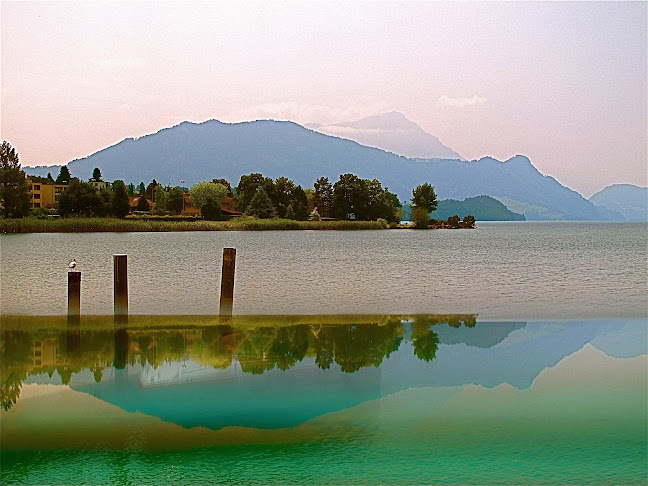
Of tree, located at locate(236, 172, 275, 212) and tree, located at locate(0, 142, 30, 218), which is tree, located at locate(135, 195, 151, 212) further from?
tree, located at locate(0, 142, 30, 218)

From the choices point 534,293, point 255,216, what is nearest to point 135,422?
point 534,293

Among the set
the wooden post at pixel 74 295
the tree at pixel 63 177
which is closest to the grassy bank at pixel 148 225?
the tree at pixel 63 177

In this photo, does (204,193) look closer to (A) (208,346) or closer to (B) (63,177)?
(B) (63,177)

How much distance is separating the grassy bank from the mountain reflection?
70421 millimetres

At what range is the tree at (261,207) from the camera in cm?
10700

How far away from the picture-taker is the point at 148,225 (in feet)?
300

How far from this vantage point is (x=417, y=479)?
23.2ft

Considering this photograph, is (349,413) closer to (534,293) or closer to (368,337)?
(368,337)

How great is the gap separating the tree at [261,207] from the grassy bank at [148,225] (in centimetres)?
374

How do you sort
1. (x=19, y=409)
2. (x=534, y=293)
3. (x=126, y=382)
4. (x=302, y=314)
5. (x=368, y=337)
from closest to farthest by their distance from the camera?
(x=19, y=409), (x=126, y=382), (x=368, y=337), (x=302, y=314), (x=534, y=293)

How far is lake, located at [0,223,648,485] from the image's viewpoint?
7.39 m

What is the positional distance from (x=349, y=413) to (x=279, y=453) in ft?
5.47

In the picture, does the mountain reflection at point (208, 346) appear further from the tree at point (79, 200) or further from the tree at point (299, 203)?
the tree at point (299, 203)

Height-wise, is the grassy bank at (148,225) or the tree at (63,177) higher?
the tree at (63,177)
